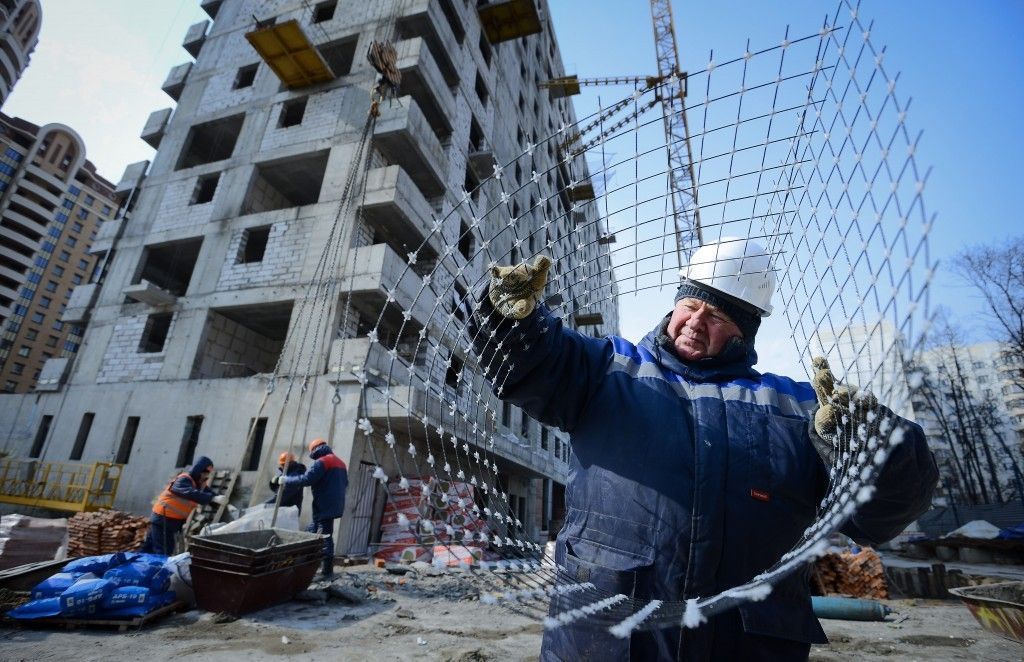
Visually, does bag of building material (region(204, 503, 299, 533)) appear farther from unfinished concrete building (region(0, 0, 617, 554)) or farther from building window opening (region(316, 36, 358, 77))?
building window opening (region(316, 36, 358, 77))

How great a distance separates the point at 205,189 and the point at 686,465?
70.1ft

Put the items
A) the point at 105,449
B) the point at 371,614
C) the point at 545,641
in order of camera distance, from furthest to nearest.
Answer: the point at 105,449
the point at 371,614
the point at 545,641

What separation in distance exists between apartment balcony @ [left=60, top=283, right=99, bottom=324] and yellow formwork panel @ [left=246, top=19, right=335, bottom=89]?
10259 millimetres

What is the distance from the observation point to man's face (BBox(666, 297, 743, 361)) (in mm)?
2367

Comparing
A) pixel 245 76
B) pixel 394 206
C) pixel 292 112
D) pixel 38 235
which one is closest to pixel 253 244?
pixel 292 112

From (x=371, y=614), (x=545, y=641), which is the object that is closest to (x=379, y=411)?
(x=371, y=614)

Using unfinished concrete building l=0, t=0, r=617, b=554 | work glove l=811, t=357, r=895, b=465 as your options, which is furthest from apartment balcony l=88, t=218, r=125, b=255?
work glove l=811, t=357, r=895, b=465

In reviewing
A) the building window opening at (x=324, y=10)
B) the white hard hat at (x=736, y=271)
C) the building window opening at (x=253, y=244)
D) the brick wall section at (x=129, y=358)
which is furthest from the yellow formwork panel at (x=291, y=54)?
the white hard hat at (x=736, y=271)

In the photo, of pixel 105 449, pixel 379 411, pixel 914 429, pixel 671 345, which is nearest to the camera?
pixel 914 429

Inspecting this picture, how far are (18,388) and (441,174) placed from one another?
7440cm

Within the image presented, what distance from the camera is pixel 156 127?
19.9m

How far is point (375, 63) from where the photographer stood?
1451 centimetres

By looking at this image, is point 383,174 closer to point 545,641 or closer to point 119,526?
point 119,526

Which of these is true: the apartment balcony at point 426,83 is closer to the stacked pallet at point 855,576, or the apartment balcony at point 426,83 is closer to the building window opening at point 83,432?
the building window opening at point 83,432
